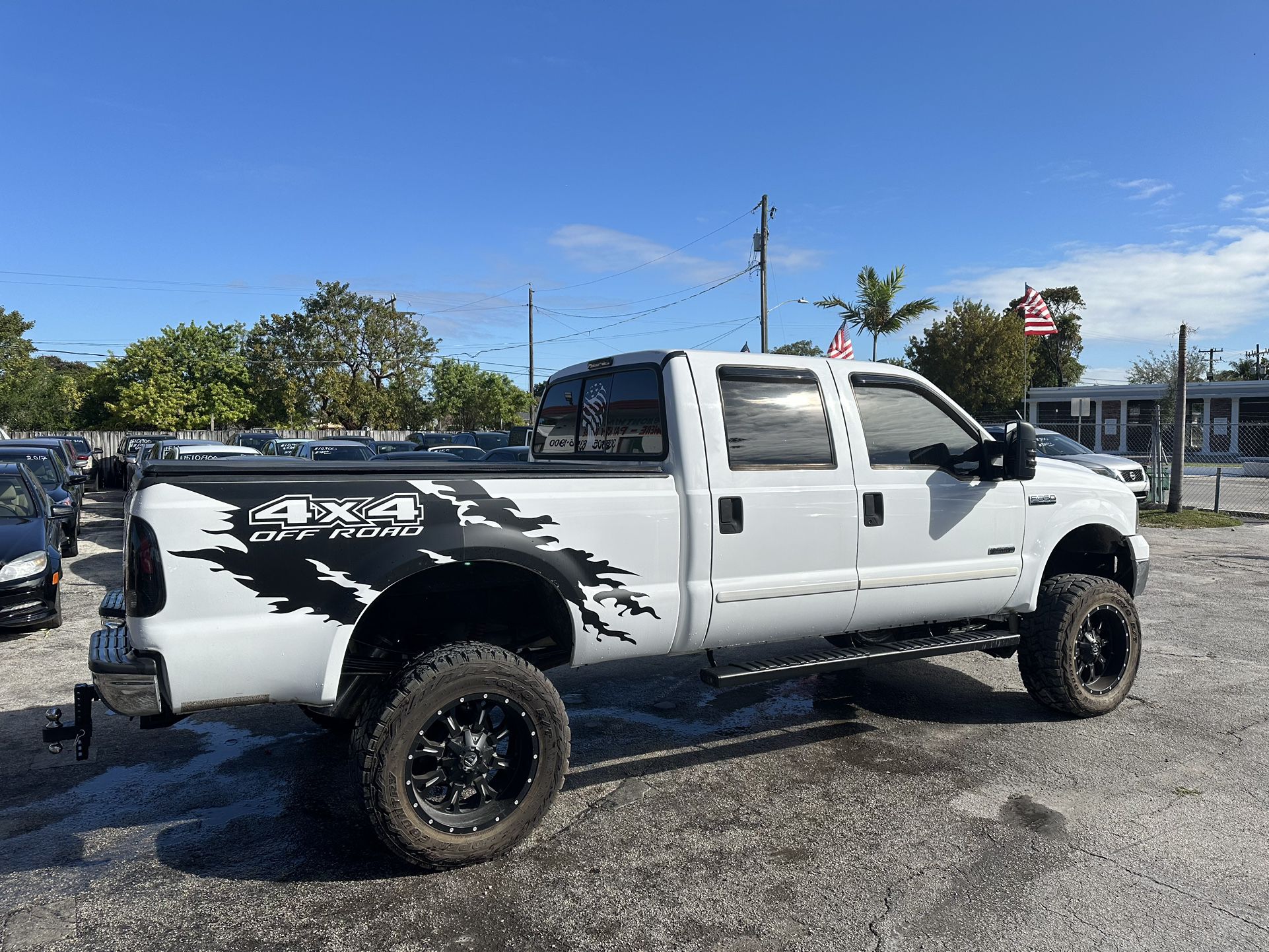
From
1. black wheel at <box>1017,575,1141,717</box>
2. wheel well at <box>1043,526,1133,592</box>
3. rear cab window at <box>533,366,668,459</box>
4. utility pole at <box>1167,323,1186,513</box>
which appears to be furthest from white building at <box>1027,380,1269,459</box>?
rear cab window at <box>533,366,668,459</box>

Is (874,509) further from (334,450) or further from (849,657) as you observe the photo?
(334,450)

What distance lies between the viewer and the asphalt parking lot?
10.6 feet

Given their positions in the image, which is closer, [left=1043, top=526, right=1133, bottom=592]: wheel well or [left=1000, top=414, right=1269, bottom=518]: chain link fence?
[left=1043, top=526, right=1133, bottom=592]: wheel well

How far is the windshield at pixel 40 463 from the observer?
12.6 meters

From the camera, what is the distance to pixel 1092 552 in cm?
582

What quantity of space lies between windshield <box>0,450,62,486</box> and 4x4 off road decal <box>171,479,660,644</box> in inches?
445

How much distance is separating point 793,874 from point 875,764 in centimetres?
133

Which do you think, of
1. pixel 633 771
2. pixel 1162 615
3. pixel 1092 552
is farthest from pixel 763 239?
pixel 633 771

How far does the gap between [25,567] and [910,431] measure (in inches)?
276

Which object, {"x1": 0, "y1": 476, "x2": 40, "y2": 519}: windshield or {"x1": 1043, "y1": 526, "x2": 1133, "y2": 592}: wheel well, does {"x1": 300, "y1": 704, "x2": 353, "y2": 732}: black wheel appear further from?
{"x1": 0, "y1": 476, "x2": 40, "y2": 519}: windshield

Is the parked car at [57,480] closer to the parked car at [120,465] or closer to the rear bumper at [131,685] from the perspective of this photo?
the rear bumper at [131,685]

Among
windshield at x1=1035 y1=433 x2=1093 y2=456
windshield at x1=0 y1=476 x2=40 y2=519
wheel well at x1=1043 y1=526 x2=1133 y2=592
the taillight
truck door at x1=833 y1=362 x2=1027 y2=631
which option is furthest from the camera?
windshield at x1=1035 y1=433 x2=1093 y2=456

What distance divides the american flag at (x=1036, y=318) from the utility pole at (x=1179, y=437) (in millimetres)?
3910

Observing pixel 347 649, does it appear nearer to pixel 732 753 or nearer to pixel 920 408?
pixel 732 753
